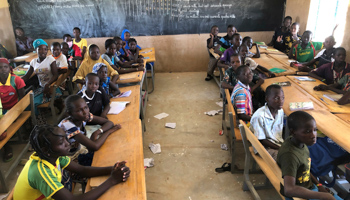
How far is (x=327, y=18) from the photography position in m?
5.00

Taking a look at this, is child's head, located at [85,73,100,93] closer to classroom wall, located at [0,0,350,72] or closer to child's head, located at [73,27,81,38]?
child's head, located at [73,27,81,38]

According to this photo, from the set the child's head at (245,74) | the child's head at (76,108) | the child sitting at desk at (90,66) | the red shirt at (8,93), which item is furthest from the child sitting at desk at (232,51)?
the red shirt at (8,93)

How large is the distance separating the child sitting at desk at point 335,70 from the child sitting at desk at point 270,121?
57.1 inches

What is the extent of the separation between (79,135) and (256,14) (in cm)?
592

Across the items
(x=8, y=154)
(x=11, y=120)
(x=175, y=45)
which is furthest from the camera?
(x=175, y=45)

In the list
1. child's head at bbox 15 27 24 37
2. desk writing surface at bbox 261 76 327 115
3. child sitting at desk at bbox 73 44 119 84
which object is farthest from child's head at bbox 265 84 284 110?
child's head at bbox 15 27 24 37

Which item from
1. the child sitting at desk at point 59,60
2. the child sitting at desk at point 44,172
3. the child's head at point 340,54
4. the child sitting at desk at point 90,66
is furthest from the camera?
the child sitting at desk at point 59,60

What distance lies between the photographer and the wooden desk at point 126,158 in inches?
65.6

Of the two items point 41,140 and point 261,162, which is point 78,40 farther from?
point 261,162

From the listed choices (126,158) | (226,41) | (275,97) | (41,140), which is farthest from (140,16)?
(41,140)

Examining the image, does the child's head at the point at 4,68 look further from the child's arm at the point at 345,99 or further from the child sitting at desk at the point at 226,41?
the child's arm at the point at 345,99

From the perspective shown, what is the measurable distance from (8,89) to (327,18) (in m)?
5.63

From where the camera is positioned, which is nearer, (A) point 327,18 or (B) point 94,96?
(B) point 94,96

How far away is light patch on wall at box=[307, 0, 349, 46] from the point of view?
4.44 metres
